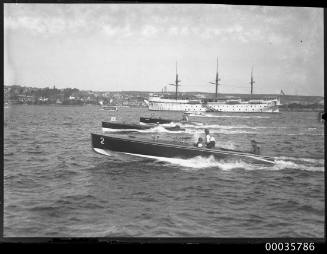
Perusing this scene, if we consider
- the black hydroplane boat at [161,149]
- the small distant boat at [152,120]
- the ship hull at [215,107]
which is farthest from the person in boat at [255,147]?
the small distant boat at [152,120]

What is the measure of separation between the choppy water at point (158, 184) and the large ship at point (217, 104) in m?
0.19

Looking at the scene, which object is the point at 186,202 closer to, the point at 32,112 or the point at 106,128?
the point at 106,128

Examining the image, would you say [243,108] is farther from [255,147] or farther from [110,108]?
[110,108]

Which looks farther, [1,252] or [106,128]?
[106,128]

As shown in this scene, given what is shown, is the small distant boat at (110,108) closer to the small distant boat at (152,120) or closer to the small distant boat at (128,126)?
the small distant boat at (128,126)

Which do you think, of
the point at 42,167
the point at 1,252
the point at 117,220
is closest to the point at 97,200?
the point at 117,220

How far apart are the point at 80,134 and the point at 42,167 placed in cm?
90

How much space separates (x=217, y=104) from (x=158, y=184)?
208 centimetres

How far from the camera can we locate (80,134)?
6.69m

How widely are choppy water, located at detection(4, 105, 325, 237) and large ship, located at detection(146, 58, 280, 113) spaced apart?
0.64ft

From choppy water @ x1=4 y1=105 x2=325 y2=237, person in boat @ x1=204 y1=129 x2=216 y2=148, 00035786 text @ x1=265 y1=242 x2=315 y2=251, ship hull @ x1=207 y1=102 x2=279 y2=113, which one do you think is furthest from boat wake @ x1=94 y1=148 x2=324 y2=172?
00035786 text @ x1=265 y1=242 x2=315 y2=251

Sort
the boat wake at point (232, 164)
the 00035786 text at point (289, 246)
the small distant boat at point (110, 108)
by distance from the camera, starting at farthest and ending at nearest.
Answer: the small distant boat at point (110, 108) < the boat wake at point (232, 164) < the 00035786 text at point (289, 246)

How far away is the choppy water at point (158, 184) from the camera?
5.71 metres

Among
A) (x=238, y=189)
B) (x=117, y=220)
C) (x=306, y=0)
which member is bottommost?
(x=117, y=220)
